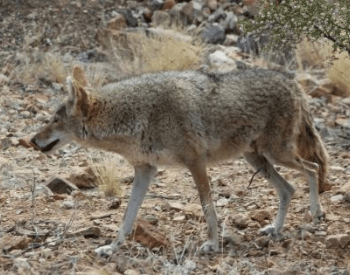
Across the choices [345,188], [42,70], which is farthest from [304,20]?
[42,70]

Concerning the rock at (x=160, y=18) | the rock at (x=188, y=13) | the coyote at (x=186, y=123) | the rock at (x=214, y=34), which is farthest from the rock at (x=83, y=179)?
the rock at (x=188, y=13)

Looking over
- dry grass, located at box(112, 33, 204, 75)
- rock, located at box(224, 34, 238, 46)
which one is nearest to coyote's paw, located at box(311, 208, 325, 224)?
dry grass, located at box(112, 33, 204, 75)

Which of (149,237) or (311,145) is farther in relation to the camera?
(311,145)

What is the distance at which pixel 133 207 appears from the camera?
6539 millimetres

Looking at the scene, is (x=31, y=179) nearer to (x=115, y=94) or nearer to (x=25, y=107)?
(x=115, y=94)

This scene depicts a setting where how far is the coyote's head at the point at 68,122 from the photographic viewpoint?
6395mm

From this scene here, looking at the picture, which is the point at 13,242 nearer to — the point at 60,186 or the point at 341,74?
the point at 60,186

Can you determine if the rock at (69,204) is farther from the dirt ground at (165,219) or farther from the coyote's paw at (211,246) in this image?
the coyote's paw at (211,246)

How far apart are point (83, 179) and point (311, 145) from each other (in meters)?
2.79

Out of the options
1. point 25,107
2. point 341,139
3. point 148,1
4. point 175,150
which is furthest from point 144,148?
point 148,1

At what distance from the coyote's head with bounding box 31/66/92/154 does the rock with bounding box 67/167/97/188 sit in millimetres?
2039

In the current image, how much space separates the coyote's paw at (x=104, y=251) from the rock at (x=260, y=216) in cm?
171

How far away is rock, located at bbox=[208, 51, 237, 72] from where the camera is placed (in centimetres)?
1306

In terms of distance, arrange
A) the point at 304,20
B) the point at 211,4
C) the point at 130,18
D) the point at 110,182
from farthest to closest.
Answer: the point at 211,4 → the point at 130,18 → the point at 110,182 → the point at 304,20
